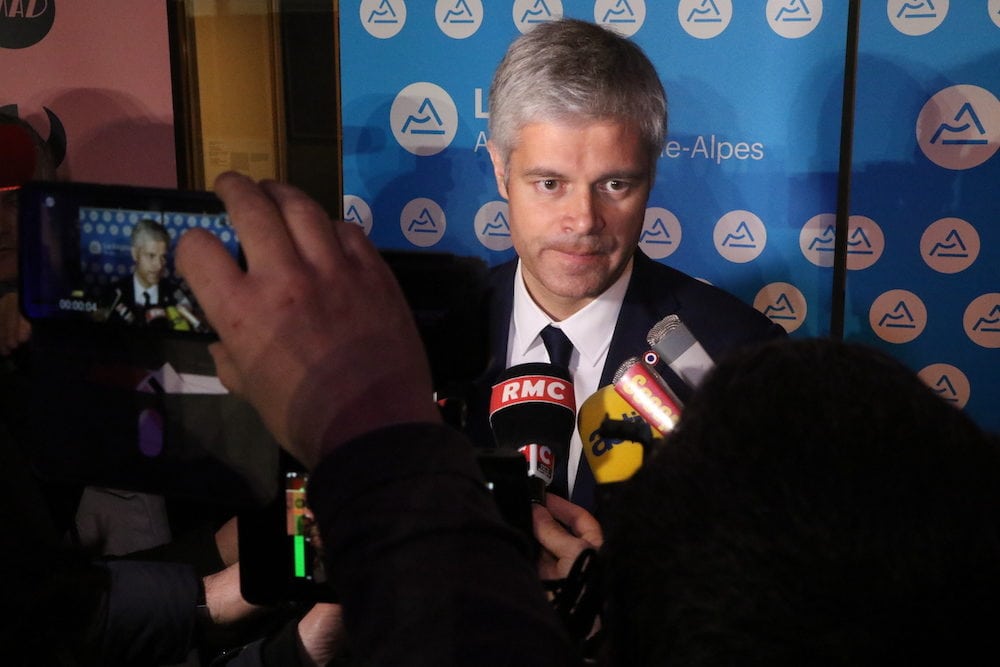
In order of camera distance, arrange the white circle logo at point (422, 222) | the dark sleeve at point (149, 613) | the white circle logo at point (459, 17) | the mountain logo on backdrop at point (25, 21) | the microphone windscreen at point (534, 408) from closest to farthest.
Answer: the dark sleeve at point (149, 613) → the microphone windscreen at point (534, 408) → the white circle logo at point (459, 17) → the white circle logo at point (422, 222) → the mountain logo on backdrop at point (25, 21)

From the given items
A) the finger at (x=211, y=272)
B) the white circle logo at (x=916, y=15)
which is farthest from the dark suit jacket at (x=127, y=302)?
the white circle logo at (x=916, y=15)

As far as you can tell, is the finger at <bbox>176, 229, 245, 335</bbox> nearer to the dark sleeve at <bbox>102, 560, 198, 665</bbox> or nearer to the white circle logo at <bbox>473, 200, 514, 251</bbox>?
the dark sleeve at <bbox>102, 560, 198, 665</bbox>

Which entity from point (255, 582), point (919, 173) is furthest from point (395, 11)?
point (255, 582)

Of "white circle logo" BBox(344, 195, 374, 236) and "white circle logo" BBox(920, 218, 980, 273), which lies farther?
"white circle logo" BBox(344, 195, 374, 236)

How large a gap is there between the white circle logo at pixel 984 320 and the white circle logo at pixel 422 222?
147cm

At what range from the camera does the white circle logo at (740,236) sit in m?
2.54

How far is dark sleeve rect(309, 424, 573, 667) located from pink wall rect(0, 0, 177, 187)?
2785mm

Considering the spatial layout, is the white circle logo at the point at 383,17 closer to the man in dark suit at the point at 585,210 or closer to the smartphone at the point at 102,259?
the man in dark suit at the point at 585,210

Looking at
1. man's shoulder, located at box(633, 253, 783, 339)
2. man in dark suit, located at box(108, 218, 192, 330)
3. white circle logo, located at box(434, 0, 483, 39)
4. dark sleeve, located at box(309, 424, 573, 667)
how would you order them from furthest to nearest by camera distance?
white circle logo, located at box(434, 0, 483, 39)
man's shoulder, located at box(633, 253, 783, 339)
man in dark suit, located at box(108, 218, 192, 330)
dark sleeve, located at box(309, 424, 573, 667)

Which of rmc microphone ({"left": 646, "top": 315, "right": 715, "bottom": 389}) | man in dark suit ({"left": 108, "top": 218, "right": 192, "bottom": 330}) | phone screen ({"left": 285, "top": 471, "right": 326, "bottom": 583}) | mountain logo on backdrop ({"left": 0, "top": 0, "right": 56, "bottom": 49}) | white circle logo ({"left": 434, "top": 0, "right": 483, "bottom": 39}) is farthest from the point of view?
mountain logo on backdrop ({"left": 0, "top": 0, "right": 56, "bottom": 49})

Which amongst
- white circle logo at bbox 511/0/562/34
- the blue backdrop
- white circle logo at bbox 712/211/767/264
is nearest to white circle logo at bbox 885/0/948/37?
the blue backdrop

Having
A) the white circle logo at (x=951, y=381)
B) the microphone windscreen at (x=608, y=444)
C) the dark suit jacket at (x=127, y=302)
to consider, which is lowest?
the white circle logo at (x=951, y=381)

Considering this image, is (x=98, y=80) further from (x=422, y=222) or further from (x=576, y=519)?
(x=576, y=519)

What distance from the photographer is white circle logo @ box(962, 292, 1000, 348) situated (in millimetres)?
2539
